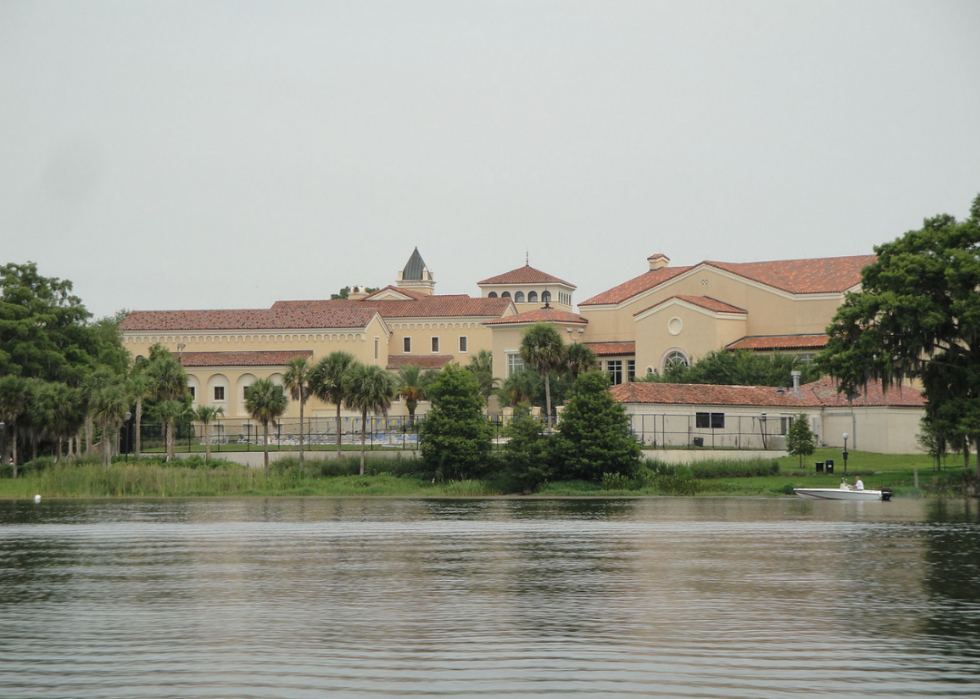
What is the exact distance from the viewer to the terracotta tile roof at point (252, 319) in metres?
102

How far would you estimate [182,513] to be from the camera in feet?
155

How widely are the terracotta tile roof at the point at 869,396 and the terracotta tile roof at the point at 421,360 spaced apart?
41.6 m

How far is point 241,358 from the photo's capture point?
98.6m

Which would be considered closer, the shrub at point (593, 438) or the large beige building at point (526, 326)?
the shrub at point (593, 438)

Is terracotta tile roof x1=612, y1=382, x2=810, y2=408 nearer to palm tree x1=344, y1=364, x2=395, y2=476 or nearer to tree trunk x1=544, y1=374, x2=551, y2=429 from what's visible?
tree trunk x1=544, y1=374, x2=551, y2=429

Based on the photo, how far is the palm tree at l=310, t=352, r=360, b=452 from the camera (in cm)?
6419

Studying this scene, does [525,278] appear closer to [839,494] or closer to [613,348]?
[613,348]

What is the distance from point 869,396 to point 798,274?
2551 centimetres

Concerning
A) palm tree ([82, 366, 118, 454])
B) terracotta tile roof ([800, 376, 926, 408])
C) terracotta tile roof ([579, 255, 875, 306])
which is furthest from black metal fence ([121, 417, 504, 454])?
terracotta tile roof ([579, 255, 875, 306])

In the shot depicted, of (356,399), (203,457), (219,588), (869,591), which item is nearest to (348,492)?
(356,399)

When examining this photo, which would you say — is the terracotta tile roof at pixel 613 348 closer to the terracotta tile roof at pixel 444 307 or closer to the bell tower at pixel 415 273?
the terracotta tile roof at pixel 444 307

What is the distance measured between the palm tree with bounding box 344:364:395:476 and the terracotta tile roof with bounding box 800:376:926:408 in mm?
23374

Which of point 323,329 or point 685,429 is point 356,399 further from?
point 323,329

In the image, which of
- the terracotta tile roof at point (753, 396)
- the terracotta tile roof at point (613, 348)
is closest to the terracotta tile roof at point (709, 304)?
the terracotta tile roof at point (613, 348)
